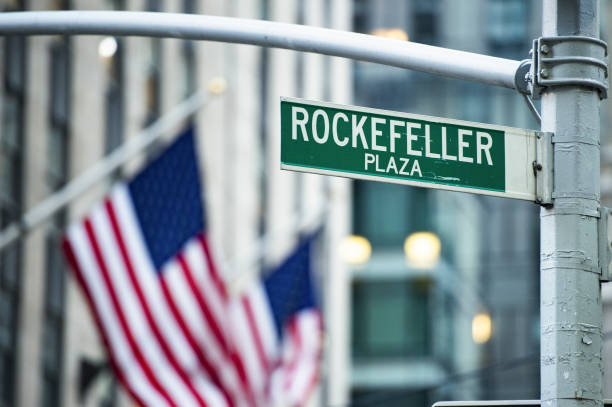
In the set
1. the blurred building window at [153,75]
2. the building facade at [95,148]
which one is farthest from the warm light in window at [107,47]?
the blurred building window at [153,75]

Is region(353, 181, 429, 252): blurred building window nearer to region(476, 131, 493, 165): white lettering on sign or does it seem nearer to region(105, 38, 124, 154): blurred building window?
region(105, 38, 124, 154): blurred building window

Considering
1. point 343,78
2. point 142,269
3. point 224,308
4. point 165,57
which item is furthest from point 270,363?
point 343,78

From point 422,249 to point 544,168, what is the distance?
49378mm

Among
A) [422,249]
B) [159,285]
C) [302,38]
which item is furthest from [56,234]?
[422,249]

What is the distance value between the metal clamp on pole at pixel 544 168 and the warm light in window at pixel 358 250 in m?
48.7

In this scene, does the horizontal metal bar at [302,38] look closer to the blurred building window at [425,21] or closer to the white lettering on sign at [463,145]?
the white lettering on sign at [463,145]

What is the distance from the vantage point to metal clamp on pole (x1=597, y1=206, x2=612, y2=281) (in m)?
7.50

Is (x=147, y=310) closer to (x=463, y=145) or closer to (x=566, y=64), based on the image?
(x=463, y=145)

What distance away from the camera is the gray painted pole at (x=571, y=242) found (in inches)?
285

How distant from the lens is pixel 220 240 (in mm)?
37156

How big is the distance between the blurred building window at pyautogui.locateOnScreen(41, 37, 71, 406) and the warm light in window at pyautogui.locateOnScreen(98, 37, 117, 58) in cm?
78

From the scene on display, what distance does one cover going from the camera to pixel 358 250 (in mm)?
59312

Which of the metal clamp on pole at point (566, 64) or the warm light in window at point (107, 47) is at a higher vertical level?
the warm light in window at point (107, 47)

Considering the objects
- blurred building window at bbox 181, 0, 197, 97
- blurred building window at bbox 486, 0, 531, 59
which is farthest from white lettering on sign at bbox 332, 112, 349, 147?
blurred building window at bbox 486, 0, 531, 59
